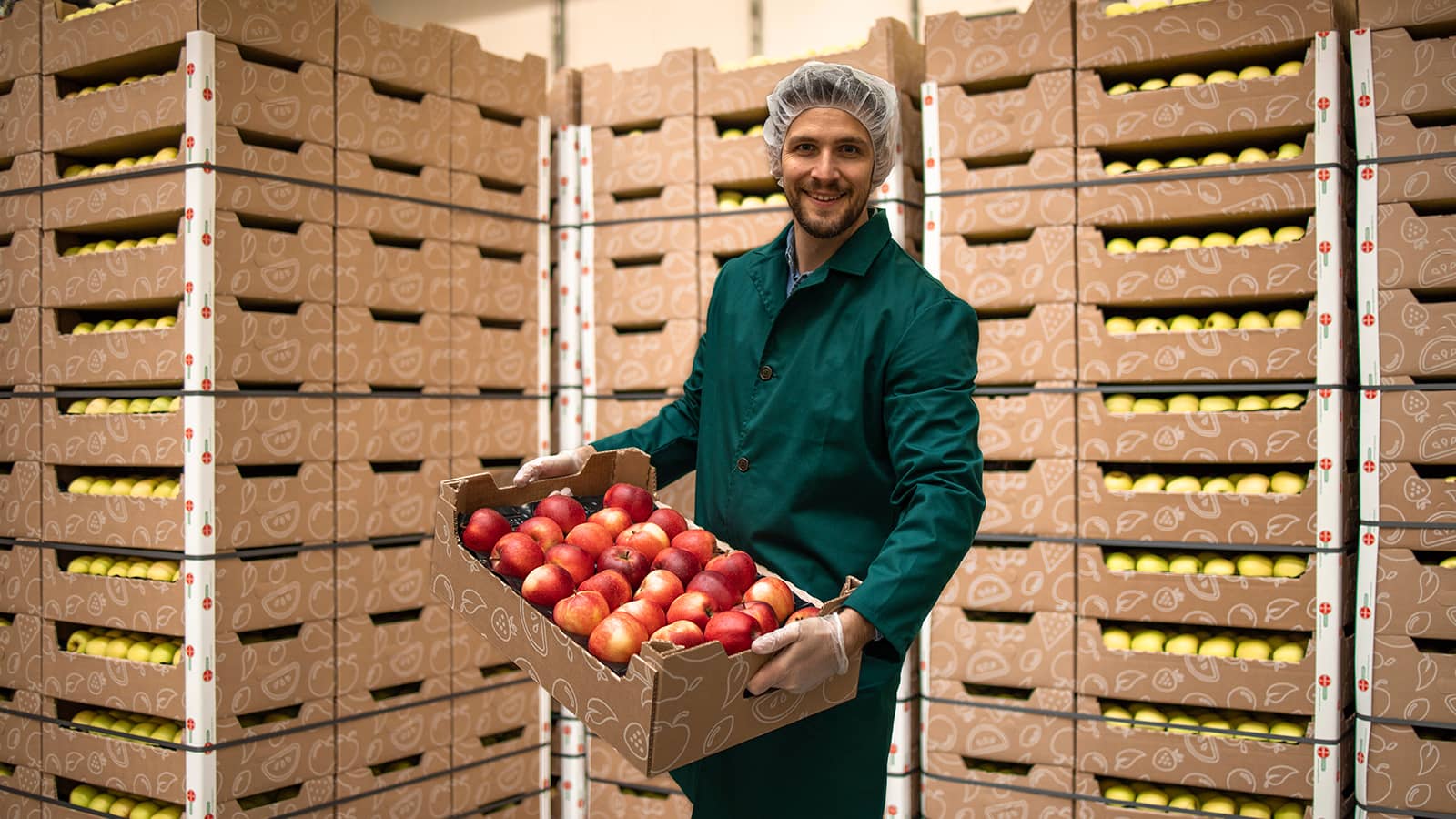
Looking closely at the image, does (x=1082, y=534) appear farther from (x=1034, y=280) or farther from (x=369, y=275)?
(x=369, y=275)

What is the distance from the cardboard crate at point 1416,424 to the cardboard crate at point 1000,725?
1.21m

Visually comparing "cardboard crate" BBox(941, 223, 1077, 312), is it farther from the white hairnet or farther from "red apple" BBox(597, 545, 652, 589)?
"red apple" BBox(597, 545, 652, 589)

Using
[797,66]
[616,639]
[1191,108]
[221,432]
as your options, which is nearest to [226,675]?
[221,432]

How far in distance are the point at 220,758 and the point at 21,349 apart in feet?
5.02

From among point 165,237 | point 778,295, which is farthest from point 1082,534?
point 165,237

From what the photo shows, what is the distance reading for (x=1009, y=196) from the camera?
136 inches

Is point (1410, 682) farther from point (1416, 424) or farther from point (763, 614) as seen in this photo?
point (763, 614)

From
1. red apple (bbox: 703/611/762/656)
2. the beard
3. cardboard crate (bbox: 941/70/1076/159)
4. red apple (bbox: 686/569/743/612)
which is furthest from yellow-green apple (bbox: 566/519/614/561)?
cardboard crate (bbox: 941/70/1076/159)

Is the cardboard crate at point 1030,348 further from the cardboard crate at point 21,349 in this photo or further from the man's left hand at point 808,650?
the cardboard crate at point 21,349

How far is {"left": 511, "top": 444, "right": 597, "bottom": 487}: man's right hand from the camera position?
2.02 meters

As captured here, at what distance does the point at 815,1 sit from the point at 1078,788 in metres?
4.50

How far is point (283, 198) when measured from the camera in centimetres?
325

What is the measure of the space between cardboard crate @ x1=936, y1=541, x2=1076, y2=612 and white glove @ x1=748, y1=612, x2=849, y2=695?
1.96m

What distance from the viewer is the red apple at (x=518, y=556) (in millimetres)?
1663
